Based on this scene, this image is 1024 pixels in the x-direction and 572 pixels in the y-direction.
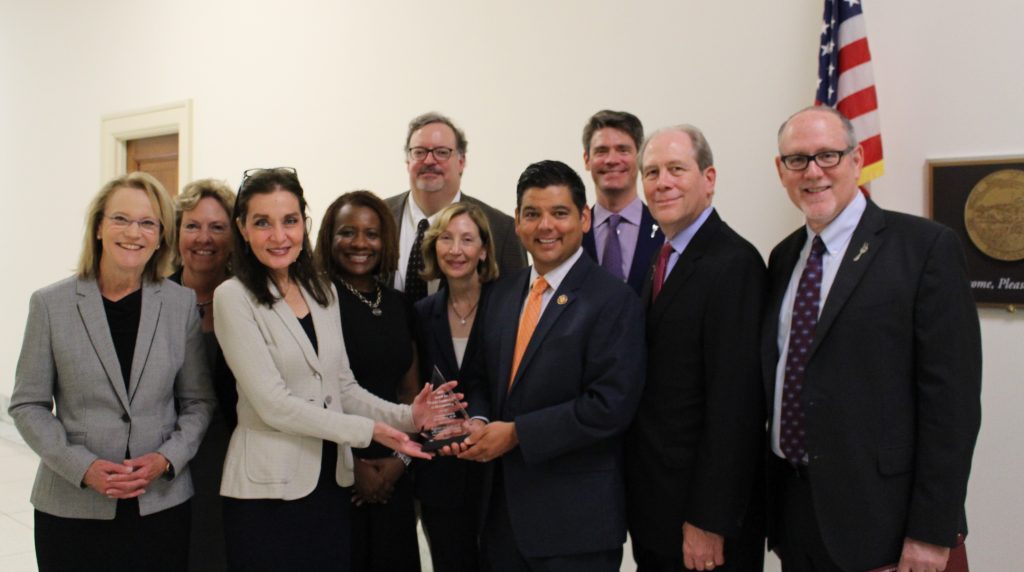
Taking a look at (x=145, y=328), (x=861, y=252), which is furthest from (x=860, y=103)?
(x=145, y=328)

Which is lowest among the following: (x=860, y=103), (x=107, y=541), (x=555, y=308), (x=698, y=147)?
(x=107, y=541)

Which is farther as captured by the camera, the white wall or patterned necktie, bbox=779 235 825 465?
the white wall

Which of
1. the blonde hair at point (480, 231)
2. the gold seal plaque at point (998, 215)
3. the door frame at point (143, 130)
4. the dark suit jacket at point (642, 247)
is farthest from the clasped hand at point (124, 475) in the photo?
the door frame at point (143, 130)

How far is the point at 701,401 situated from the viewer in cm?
220

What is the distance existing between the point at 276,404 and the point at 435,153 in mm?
1466

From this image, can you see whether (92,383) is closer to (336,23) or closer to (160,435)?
(160,435)

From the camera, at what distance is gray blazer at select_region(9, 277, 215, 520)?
7.26ft

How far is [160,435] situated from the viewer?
7.69 ft

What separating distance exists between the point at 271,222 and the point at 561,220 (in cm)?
87

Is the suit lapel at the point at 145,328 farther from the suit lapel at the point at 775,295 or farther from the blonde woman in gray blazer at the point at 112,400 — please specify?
the suit lapel at the point at 775,295

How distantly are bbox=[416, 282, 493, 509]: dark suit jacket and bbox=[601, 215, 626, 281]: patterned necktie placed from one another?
499 mm

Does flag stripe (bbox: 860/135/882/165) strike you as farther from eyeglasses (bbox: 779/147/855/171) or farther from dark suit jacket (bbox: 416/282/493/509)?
dark suit jacket (bbox: 416/282/493/509)

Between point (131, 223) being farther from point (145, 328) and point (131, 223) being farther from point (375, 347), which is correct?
point (375, 347)

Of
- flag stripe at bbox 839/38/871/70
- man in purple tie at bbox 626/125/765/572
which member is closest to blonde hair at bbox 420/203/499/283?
man in purple tie at bbox 626/125/765/572
